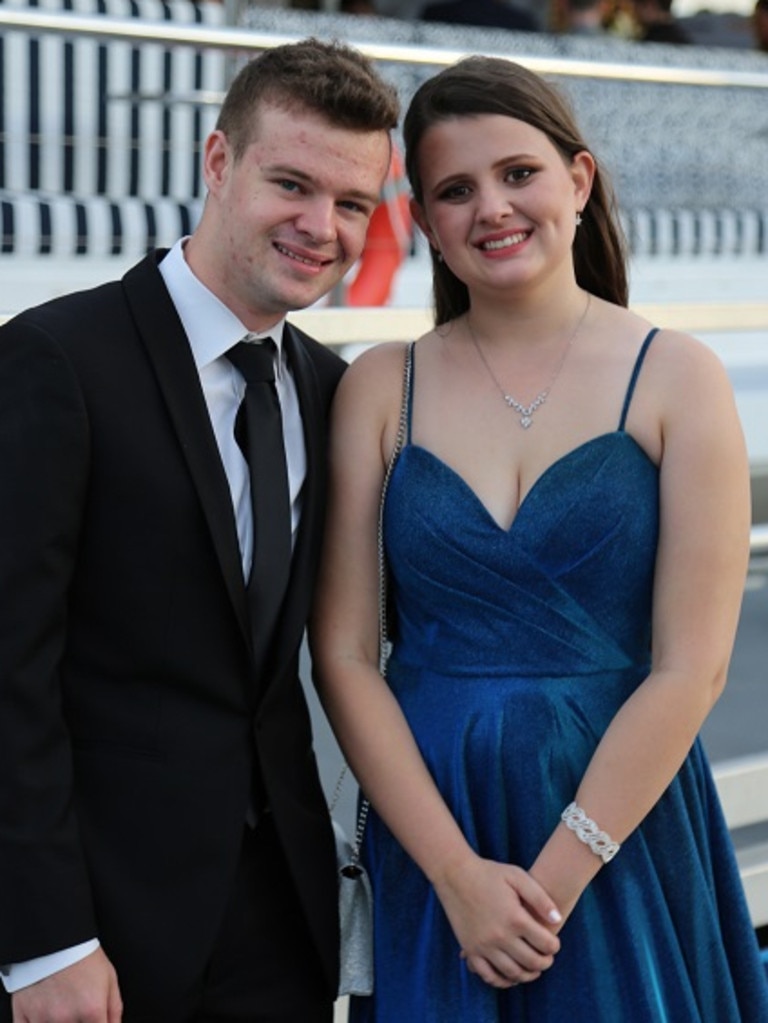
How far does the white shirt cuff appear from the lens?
165cm

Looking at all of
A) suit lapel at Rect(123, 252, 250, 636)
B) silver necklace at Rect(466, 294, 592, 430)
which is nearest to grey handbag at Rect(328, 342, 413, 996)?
silver necklace at Rect(466, 294, 592, 430)

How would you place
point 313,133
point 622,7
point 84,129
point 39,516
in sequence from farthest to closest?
point 622,7 → point 84,129 → point 313,133 → point 39,516

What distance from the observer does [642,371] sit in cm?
182

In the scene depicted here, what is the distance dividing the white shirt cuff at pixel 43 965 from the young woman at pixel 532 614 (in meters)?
0.37

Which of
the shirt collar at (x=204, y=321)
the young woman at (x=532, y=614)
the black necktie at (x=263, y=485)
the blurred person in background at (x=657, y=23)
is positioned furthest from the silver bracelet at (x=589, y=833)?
the blurred person in background at (x=657, y=23)

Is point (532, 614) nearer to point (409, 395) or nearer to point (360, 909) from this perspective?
point (409, 395)

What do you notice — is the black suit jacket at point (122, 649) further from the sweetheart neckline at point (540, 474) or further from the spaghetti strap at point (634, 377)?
the spaghetti strap at point (634, 377)

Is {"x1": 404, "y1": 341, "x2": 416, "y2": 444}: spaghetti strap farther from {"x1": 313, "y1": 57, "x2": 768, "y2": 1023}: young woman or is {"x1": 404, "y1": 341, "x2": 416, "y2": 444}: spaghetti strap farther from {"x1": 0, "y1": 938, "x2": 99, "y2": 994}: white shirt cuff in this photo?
{"x1": 0, "y1": 938, "x2": 99, "y2": 994}: white shirt cuff

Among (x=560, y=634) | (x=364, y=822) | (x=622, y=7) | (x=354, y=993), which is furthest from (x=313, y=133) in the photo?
(x=622, y=7)

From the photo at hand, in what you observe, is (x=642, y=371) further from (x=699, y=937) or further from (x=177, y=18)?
(x=177, y=18)

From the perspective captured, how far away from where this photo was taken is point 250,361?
1.78 metres

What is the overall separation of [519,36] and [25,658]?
6.60 m

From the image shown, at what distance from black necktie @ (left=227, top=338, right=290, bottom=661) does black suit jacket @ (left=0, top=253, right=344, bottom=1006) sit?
0.03 m

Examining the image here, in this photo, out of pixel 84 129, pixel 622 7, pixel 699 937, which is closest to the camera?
pixel 699 937
